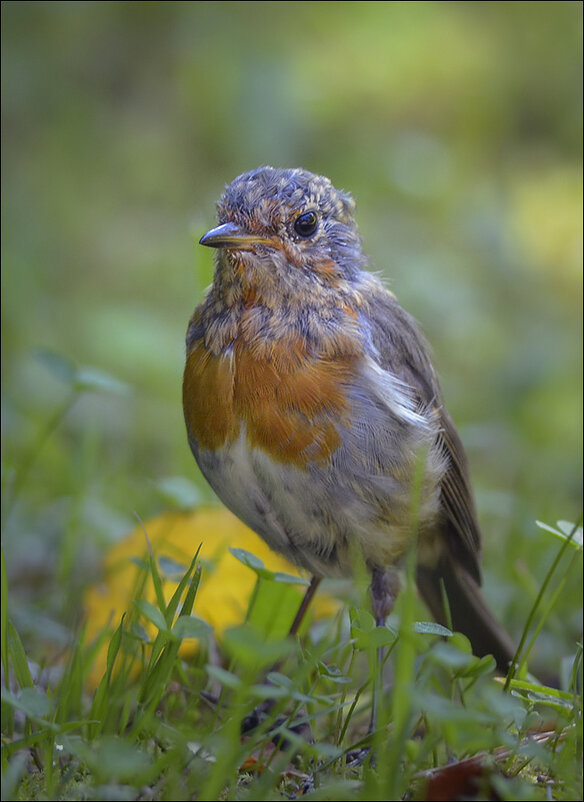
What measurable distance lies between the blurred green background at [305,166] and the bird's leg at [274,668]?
1.93 metres

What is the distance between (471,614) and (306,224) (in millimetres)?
1372

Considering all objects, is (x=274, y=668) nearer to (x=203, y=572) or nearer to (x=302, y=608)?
(x=302, y=608)

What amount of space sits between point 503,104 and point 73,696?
6.27 m

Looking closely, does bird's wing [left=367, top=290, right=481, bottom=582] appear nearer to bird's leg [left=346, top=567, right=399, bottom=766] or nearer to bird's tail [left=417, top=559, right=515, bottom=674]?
bird's tail [left=417, top=559, right=515, bottom=674]

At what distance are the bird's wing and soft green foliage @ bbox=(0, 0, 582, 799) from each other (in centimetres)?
27

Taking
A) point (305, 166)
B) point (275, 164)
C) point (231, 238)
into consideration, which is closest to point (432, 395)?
point (231, 238)

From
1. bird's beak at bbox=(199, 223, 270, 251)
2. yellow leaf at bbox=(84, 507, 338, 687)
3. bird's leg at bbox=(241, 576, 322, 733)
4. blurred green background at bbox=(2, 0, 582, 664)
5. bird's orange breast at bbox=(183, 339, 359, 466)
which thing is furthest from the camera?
blurred green background at bbox=(2, 0, 582, 664)

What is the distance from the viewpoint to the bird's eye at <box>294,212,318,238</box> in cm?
286

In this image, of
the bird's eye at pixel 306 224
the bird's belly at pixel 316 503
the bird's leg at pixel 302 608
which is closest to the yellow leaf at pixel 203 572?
the bird's leg at pixel 302 608

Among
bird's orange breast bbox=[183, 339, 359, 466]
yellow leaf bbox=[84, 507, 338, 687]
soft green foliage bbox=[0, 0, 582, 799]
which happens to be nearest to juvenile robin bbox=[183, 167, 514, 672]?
bird's orange breast bbox=[183, 339, 359, 466]

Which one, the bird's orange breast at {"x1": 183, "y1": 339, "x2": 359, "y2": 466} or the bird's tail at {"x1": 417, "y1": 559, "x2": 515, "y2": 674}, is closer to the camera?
the bird's orange breast at {"x1": 183, "y1": 339, "x2": 359, "y2": 466}

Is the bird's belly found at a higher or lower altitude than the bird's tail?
higher

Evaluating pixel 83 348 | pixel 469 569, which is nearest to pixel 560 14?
pixel 83 348

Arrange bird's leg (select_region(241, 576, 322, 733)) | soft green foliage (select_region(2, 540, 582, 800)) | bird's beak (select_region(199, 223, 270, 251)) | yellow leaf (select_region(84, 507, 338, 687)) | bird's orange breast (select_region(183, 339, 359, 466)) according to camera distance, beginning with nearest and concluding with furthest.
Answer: soft green foliage (select_region(2, 540, 582, 800)) → bird's orange breast (select_region(183, 339, 359, 466)) → bird's beak (select_region(199, 223, 270, 251)) → bird's leg (select_region(241, 576, 322, 733)) → yellow leaf (select_region(84, 507, 338, 687))
